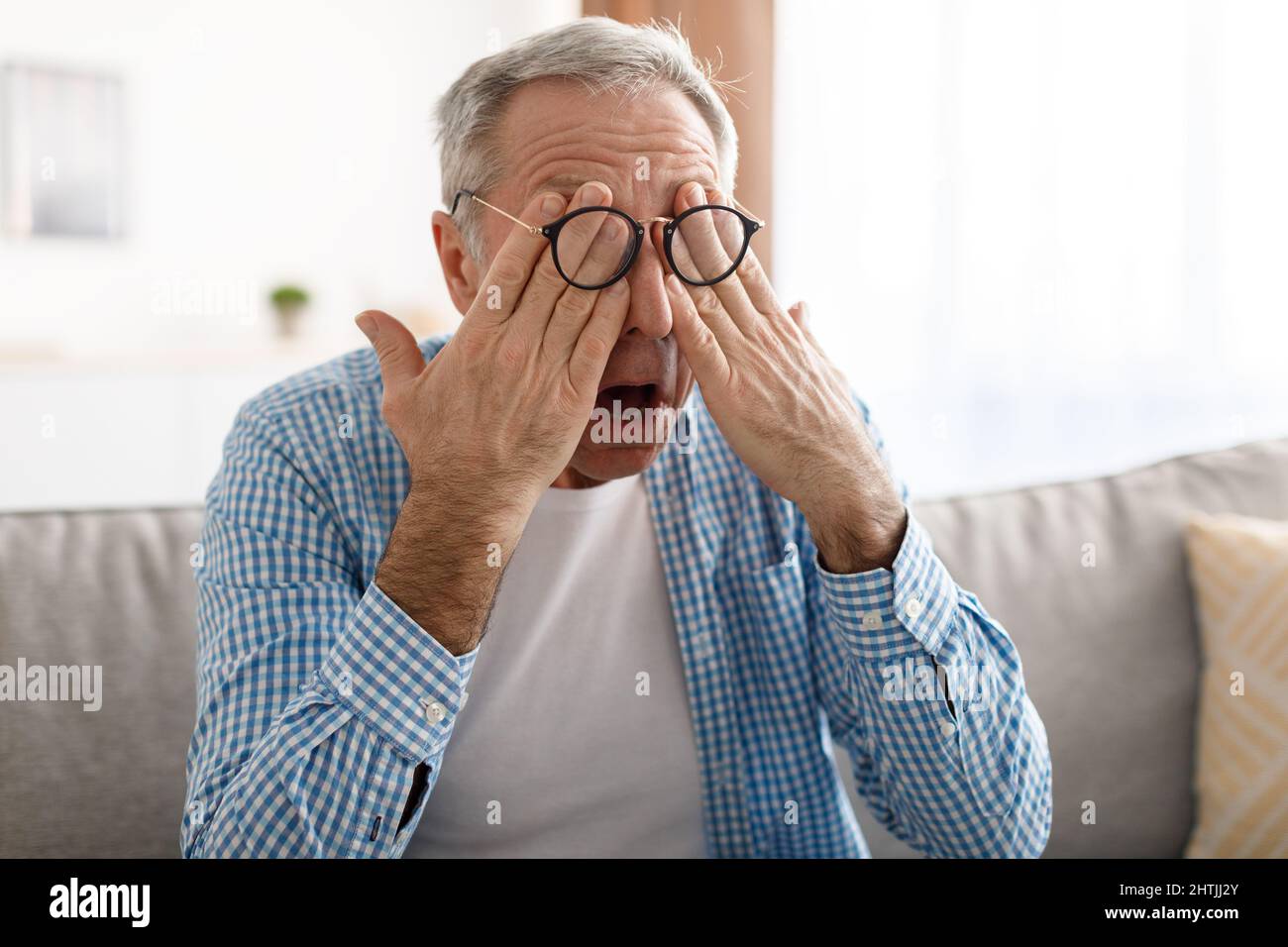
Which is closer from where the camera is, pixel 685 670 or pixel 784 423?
pixel 784 423

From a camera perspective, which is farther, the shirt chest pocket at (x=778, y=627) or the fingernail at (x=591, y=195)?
the shirt chest pocket at (x=778, y=627)

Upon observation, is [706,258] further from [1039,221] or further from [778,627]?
[1039,221]

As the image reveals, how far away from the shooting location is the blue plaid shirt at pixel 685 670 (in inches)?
32.8

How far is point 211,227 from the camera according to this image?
136 inches

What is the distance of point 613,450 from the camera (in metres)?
1.03

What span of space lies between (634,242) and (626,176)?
0.09 meters

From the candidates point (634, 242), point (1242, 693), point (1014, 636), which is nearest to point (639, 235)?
point (634, 242)

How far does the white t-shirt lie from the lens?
1.02m

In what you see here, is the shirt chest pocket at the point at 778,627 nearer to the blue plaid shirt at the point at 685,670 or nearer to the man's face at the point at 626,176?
the blue plaid shirt at the point at 685,670

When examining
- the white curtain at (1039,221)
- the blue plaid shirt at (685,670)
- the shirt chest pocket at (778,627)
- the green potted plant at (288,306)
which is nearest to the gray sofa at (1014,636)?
the blue plaid shirt at (685,670)

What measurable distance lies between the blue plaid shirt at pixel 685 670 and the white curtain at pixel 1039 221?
141 cm

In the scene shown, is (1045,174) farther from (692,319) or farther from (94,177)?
(94,177)

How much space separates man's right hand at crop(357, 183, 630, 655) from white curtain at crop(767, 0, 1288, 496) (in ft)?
5.54
